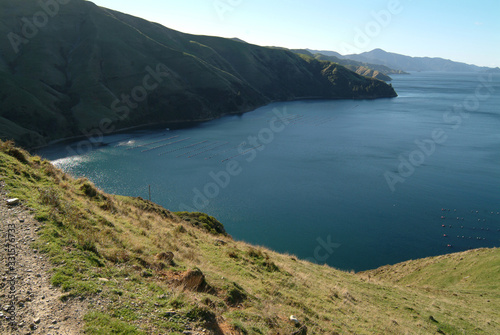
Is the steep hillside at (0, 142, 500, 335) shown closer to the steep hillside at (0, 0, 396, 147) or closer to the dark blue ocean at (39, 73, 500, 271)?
the dark blue ocean at (39, 73, 500, 271)

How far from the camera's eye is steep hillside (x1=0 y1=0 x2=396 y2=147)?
326ft

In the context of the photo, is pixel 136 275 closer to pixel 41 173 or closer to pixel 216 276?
pixel 216 276

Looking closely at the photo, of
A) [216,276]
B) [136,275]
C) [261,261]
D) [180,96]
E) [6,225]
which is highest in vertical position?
[180,96]

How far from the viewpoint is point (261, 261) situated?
69.6 feet

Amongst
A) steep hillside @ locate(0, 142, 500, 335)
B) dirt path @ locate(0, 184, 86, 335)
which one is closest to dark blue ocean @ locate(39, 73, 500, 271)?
steep hillside @ locate(0, 142, 500, 335)

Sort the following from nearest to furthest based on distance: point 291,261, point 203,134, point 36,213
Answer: point 36,213
point 291,261
point 203,134

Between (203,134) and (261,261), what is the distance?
96.3 meters

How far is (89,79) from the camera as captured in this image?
122812 millimetres

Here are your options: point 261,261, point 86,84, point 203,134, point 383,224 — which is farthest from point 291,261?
point 86,84

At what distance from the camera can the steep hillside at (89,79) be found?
9931cm

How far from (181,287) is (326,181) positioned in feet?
210

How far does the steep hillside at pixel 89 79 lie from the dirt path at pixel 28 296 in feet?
300

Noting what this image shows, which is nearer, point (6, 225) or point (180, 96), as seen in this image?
point (6, 225)

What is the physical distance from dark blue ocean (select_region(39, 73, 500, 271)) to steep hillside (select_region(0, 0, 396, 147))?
44.3 ft
